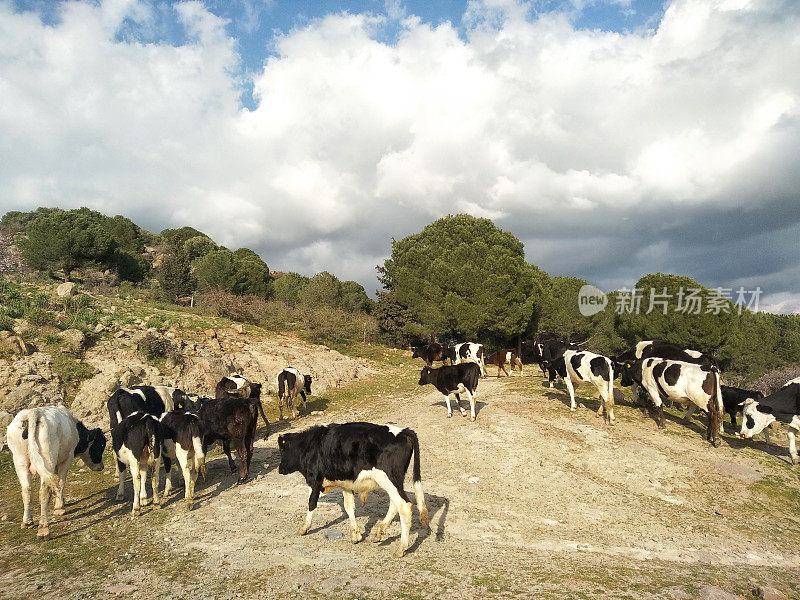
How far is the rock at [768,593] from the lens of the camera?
4664mm

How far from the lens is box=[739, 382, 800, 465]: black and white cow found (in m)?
11.1

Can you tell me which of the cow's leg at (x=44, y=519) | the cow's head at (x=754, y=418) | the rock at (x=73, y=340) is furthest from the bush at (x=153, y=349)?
the cow's head at (x=754, y=418)

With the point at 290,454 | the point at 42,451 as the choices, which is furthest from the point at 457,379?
the point at 42,451

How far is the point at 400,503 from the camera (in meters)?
5.81

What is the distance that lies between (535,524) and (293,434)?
4448mm

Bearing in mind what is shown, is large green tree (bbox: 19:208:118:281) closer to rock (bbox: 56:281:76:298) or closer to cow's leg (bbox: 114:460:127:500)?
rock (bbox: 56:281:76:298)

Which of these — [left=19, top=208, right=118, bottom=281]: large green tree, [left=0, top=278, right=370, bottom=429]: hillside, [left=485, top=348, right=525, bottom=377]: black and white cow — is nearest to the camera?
[left=0, top=278, right=370, bottom=429]: hillside

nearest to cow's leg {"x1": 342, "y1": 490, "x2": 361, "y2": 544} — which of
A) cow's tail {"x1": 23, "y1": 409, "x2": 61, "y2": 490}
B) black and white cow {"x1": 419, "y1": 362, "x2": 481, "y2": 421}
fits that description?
cow's tail {"x1": 23, "y1": 409, "x2": 61, "y2": 490}

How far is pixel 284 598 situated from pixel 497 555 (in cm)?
289

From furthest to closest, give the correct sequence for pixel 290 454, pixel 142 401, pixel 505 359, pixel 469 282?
pixel 469 282 → pixel 505 359 → pixel 142 401 → pixel 290 454

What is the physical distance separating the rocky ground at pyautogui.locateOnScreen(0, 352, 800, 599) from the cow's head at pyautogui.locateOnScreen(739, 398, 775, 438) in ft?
1.57

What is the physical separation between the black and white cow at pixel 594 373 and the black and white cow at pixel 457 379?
3622 mm

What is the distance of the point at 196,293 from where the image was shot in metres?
36.8

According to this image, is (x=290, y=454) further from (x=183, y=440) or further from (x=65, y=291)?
(x=65, y=291)
